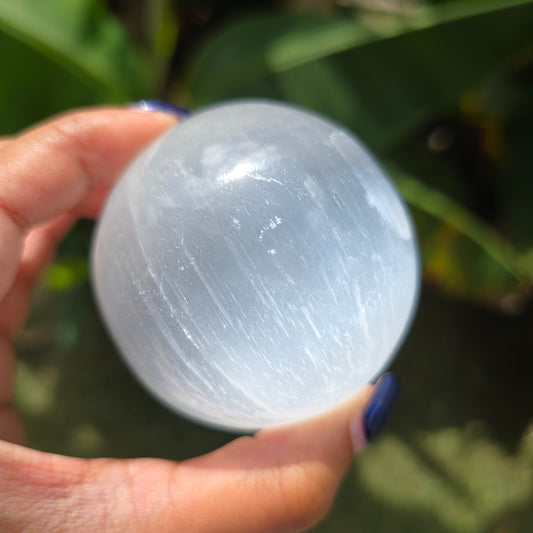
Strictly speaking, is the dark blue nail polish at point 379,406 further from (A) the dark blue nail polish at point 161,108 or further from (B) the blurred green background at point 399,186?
(A) the dark blue nail polish at point 161,108

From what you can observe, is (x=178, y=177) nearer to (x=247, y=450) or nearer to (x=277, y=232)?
(x=277, y=232)

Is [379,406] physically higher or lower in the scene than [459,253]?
higher

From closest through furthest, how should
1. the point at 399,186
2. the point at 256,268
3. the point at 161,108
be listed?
the point at 256,268
the point at 161,108
the point at 399,186

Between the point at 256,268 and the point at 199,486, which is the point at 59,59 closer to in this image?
the point at 256,268

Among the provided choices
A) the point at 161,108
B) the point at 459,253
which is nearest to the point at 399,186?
the point at 459,253

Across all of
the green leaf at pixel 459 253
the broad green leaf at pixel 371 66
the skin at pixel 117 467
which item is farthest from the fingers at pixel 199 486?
the broad green leaf at pixel 371 66

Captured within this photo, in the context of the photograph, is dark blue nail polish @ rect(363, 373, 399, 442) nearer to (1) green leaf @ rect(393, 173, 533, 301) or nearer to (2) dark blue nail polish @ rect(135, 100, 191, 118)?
(1) green leaf @ rect(393, 173, 533, 301)

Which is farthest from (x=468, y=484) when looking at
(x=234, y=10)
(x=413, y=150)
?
(x=234, y=10)
